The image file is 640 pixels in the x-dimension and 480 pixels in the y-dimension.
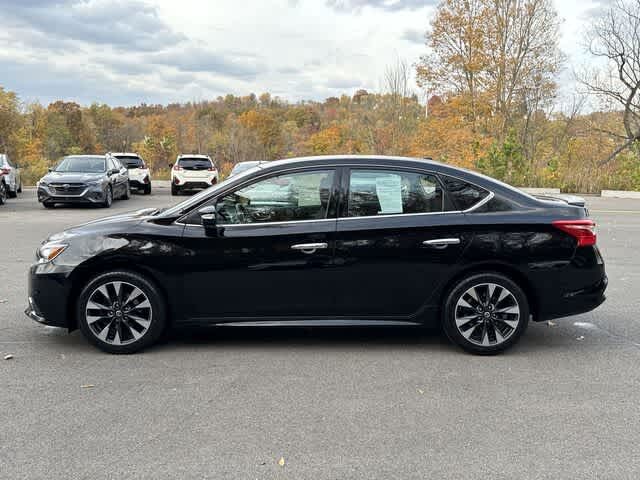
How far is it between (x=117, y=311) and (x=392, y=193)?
2484 mm

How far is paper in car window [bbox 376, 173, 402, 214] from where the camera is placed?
5.38 metres

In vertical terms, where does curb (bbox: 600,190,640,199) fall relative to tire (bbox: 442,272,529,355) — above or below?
above

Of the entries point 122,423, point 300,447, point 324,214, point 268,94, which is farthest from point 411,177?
point 268,94

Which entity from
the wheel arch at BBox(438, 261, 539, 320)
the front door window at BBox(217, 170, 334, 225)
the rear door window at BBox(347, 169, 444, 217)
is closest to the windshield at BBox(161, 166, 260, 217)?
the front door window at BBox(217, 170, 334, 225)

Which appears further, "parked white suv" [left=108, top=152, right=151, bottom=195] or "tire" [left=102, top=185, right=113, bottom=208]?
"parked white suv" [left=108, top=152, right=151, bottom=195]

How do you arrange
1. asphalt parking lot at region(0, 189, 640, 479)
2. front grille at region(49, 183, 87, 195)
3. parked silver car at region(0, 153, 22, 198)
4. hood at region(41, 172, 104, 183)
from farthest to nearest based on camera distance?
parked silver car at region(0, 153, 22, 198) < hood at region(41, 172, 104, 183) < front grille at region(49, 183, 87, 195) < asphalt parking lot at region(0, 189, 640, 479)

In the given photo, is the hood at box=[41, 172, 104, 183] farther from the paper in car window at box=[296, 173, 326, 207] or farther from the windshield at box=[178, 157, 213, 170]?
the paper in car window at box=[296, 173, 326, 207]

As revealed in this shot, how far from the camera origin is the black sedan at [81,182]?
18266 millimetres

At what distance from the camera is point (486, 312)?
17.4 feet

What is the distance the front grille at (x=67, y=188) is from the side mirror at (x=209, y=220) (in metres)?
14.2

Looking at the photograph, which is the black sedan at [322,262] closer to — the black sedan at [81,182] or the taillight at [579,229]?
the taillight at [579,229]

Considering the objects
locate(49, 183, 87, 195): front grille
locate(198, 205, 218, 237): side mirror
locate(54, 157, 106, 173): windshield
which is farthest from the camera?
locate(54, 157, 106, 173): windshield

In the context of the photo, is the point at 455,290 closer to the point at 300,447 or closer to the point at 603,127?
the point at 300,447

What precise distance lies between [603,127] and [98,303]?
33.3 metres
